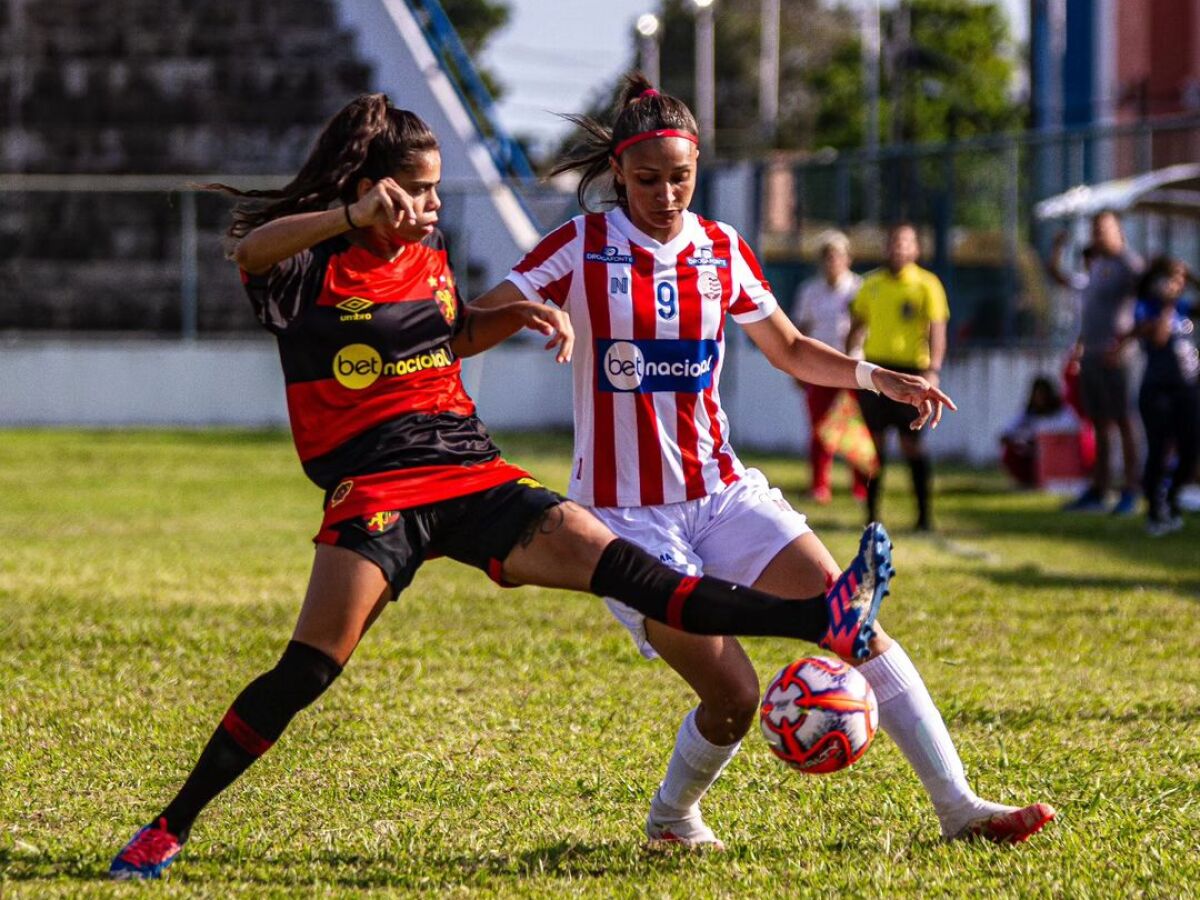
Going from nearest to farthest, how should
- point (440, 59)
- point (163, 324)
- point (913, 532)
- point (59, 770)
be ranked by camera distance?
point (59, 770)
point (913, 532)
point (163, 324)
point (440, 59)

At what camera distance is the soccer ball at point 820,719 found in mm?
4863

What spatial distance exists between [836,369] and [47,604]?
19.3 feet

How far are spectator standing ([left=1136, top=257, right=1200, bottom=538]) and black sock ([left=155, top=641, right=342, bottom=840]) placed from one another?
10.6 meters

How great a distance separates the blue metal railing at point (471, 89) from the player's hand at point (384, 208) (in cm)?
2487

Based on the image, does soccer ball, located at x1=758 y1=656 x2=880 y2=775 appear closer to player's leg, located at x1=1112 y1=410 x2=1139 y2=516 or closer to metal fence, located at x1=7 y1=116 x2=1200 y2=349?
metal fence, located at x1=7 y1=116 x2=1200 y2=349

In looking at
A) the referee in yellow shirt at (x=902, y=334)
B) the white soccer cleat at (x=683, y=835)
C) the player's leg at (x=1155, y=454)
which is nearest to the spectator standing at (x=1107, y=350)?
the player's leg at (x=1155, y=454)

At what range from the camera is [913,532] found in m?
14.1

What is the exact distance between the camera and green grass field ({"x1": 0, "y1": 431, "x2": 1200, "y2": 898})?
502cm

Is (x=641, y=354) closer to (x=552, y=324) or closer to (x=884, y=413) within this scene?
(x=552, y=324)

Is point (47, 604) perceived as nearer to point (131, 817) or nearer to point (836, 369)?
point (131, 817)

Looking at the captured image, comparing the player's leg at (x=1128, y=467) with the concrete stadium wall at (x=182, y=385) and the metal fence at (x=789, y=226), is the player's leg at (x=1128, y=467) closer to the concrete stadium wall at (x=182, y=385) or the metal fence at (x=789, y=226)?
the metal fence at (x=789, y=226)

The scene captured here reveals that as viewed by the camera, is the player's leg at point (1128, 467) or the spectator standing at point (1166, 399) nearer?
the spectator standing at point (1166, 399)

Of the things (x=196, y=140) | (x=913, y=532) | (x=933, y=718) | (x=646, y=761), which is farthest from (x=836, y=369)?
(x=196, y=140)

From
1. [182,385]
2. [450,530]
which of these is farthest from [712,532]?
[182,385]
